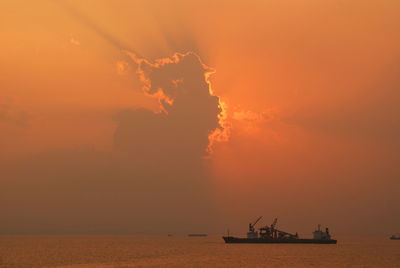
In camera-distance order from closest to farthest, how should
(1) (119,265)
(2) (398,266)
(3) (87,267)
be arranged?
(3) (87,267) → (1) (119,265) → (2) (398,266)

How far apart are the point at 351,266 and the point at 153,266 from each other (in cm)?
5094

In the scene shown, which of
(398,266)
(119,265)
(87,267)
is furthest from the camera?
(398,266)

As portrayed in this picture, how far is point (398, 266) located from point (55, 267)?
87215 mm

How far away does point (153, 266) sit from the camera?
122750 millimetres

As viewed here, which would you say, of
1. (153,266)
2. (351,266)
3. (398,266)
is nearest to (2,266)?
(153,266)

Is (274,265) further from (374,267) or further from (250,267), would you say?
(374,267)

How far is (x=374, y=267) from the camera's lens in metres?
127

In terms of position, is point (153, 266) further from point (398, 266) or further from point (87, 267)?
point (398, 266)

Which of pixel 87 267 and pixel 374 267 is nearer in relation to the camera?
pixel 87 267

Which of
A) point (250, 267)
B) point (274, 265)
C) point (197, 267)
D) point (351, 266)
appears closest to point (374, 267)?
point (351, 266)

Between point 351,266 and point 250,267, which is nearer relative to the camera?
point 250,267

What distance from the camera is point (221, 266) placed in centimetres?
12075

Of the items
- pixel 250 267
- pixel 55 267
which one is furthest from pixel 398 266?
pixel 55 267

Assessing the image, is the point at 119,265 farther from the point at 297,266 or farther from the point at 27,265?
the point at 297,266
